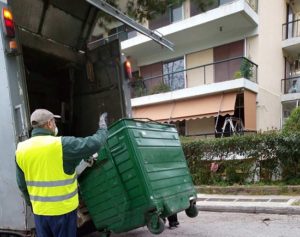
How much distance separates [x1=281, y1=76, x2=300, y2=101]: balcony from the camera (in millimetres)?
18750

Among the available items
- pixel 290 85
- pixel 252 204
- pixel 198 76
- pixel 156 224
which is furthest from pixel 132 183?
pixel 290 85

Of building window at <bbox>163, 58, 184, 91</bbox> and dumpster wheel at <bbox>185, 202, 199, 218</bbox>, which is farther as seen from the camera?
building window at <bbox>163, 58, 184, 91</bbox>

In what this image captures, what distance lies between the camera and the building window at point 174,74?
18.0 meters

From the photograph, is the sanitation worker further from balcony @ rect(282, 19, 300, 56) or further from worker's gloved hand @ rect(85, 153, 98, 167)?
balcony @ rect(282, 19, 300, 56)

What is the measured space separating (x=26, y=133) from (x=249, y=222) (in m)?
3.73

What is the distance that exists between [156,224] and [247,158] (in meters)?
5.28

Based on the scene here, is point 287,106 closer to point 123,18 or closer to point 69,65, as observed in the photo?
point 69,65

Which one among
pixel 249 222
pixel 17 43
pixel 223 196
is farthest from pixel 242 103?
pixel 17 43

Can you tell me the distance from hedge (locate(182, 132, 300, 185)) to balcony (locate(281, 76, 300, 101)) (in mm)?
11346

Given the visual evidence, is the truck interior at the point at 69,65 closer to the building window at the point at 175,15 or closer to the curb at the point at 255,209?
the curb at the point at 255,209

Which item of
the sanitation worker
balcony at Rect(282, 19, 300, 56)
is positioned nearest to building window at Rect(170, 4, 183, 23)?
balcony at Rect(282, 19, 300, 56)

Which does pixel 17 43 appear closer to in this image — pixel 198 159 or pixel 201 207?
pixel 201 207

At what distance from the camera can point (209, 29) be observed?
661 inches

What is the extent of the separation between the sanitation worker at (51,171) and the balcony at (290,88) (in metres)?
17.2
